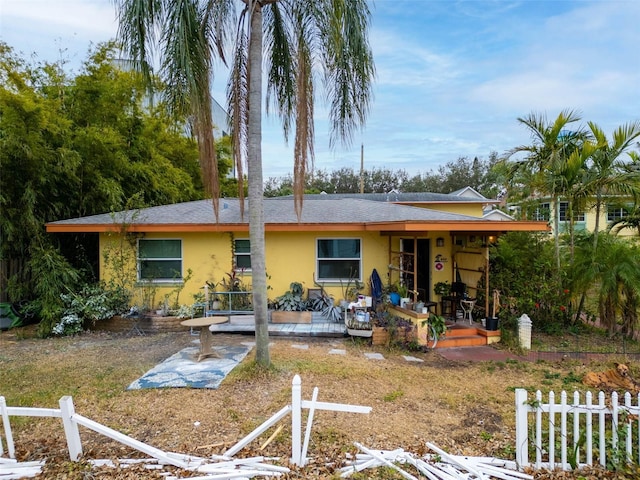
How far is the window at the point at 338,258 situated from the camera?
361 inches

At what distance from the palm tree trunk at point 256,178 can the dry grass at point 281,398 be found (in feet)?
3.16

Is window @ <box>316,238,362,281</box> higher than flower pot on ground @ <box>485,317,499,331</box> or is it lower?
higher

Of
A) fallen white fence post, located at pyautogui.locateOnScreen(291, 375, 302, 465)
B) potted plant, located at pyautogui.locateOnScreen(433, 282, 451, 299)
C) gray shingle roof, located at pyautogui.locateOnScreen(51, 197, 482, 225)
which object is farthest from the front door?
fallen white fence post, located at pyautogui.locateOnScreen(291, 375, 302, 465)

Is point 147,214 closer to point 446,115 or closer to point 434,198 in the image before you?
point 434,198

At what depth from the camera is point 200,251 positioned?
9164 millimetres

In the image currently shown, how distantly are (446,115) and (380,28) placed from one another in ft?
54.3

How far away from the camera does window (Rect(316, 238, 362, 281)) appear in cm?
916

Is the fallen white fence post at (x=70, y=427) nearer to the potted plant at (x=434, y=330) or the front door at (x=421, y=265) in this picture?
the potted plant at (x=434, y=330)

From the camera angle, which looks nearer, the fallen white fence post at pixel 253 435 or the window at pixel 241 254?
the fallen white fence post at pixel 253 435

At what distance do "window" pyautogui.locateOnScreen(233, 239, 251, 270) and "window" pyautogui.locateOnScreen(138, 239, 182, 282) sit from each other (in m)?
1.40

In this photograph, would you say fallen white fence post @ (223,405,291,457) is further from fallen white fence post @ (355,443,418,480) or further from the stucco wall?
the stucco wall

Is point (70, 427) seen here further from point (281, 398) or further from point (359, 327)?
point (359, 327)

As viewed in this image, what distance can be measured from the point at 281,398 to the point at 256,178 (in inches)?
117

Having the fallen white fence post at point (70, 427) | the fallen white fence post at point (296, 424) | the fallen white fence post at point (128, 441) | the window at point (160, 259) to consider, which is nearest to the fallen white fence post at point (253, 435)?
the fallen white fence post at point (296, 424)
